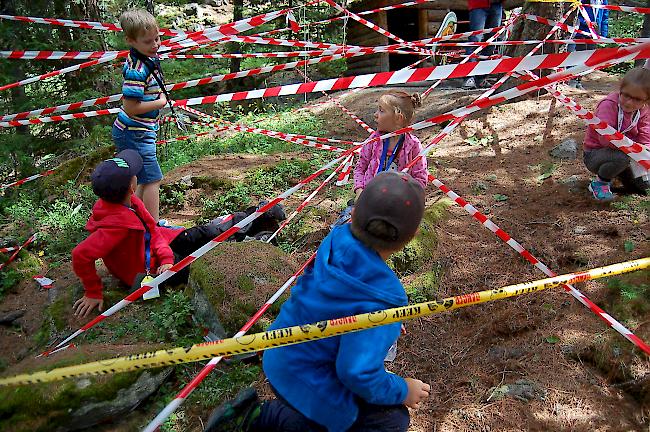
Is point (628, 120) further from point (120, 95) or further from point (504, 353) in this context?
point (120, 95)

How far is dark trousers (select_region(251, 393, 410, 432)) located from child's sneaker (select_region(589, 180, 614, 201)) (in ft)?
10.9

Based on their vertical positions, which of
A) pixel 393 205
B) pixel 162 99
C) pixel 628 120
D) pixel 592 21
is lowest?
pixel 628 120

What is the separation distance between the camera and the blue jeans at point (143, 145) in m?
3.99

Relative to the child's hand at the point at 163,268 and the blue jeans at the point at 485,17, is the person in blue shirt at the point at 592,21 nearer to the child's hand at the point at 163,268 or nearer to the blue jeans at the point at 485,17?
the blue jeans at the point at 485,17

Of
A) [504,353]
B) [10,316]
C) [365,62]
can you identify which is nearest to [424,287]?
[504,353]

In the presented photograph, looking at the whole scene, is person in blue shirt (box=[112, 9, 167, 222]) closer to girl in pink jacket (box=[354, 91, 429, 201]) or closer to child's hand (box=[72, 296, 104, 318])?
child's hand (box=[72, 296, 104, 318])

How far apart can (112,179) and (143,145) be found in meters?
0.82

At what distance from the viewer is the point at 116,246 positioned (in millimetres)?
3523

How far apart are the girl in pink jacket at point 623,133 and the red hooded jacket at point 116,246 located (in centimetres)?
403

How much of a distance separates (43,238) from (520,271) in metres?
5.31

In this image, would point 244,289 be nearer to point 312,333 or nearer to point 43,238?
point 312,333

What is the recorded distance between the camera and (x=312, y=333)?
1566 millimetres

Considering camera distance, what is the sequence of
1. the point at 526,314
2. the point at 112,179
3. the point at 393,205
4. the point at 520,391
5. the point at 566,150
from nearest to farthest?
the point at 393,205 < the point at 520,391 < the point at 526,314 < the point at 112,179 < the point at 566,150

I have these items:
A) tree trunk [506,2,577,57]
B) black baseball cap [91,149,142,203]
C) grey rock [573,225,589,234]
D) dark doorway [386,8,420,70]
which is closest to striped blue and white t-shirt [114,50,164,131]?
black baseball cap [91,149,142,203]
